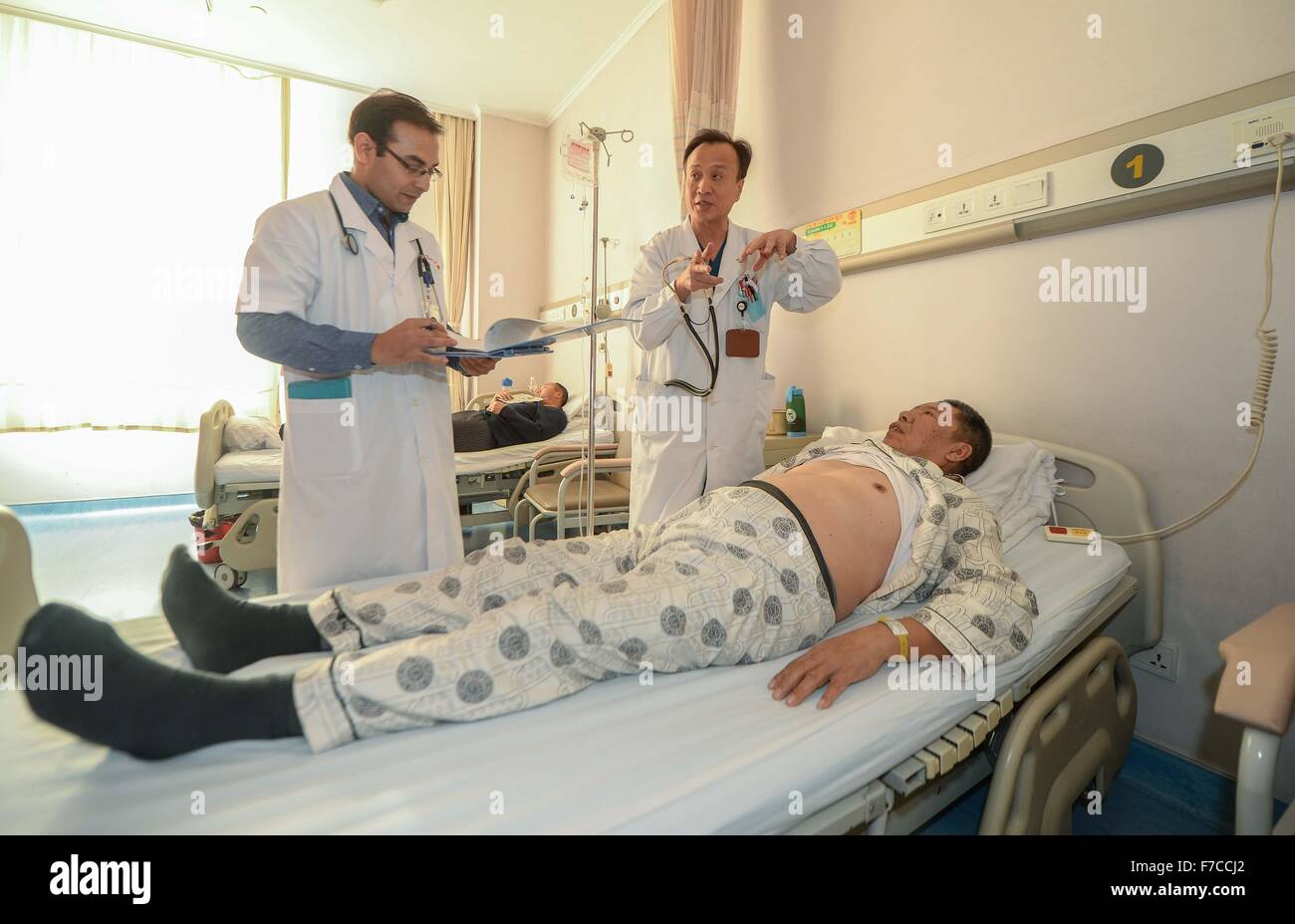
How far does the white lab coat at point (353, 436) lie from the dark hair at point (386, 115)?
17 cm

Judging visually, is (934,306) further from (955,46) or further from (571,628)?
(571,628)

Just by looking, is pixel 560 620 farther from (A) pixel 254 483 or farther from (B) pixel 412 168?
(A) pixel 254 483

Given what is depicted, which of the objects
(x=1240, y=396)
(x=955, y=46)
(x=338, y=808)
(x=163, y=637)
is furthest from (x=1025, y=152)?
(x=163, y=637)

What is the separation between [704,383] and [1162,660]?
4.97 ft

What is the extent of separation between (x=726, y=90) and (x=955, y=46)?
1.15 meters

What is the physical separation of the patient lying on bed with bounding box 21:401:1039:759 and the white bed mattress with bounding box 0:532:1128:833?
37 millimetres

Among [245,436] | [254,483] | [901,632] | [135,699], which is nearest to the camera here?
[135,699]

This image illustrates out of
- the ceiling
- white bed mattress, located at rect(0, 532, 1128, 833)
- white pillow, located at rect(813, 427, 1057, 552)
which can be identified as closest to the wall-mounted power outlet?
white pillow, located at rect(813, 427, 1057, 552)

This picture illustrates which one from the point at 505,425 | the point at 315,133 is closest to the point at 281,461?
the point at 505,425

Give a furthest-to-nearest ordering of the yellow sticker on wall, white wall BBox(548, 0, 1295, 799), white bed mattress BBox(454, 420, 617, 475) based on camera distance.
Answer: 1. white bed mattress BBox(454, 420, 617, 475)
2. the yellow sticker on wall
3. white wall BBox(548, 0, 1295, 799)

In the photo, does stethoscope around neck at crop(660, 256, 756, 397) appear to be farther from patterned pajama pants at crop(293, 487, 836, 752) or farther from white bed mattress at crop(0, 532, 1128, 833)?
white bed mattress at crop(0, 532, 1128, 833)

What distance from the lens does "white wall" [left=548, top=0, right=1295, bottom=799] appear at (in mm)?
1537

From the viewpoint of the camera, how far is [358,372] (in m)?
1.60
